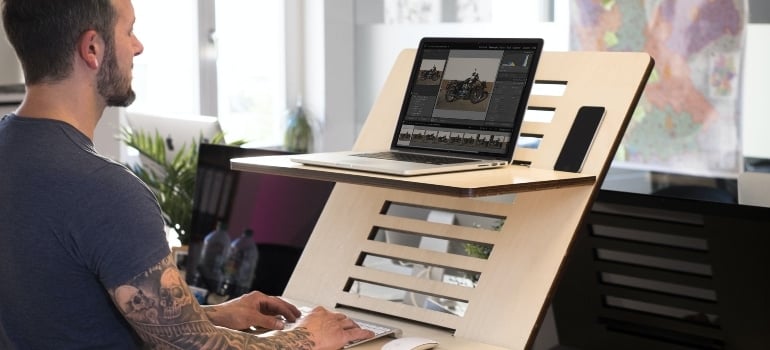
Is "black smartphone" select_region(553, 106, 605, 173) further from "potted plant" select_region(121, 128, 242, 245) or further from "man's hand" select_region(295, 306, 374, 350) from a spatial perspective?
"potted plant" select_region(121, 128, 242, 245)

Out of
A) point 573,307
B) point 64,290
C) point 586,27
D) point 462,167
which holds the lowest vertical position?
point 573,307

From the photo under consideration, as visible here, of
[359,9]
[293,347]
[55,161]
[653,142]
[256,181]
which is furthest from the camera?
[359,9]

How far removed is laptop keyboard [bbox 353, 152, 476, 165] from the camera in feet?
5.87

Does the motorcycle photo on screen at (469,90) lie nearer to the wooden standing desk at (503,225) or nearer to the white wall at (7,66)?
the wooden standing desk at (503,225)

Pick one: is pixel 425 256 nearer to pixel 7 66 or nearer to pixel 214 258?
pixel 214 258

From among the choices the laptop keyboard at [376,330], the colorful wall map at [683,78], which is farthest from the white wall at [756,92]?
the laptop keyboard at [376,330]

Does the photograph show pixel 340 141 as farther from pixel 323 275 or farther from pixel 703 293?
pixel 703 293

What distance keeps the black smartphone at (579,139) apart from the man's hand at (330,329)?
0.45m

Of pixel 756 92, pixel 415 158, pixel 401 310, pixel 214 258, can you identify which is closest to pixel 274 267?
pixel 214 258

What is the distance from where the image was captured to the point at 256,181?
246 centimetres

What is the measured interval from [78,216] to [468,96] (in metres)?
0.78

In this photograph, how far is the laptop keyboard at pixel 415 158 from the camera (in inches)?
70.4

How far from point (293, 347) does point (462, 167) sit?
0.41m

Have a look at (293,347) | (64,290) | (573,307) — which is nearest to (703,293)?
(573,307)
